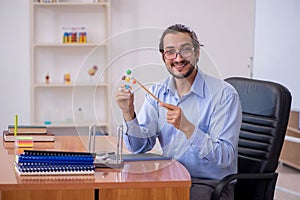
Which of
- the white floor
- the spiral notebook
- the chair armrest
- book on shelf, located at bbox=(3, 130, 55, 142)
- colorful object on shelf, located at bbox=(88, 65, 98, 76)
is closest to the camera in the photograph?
the spiral notebook

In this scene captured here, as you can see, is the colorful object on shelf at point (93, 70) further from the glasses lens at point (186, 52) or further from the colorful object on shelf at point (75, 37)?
the colorful object on shelf at point (75, 37)

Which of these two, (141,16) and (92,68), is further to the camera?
(141,16)

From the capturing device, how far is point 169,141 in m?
2.25

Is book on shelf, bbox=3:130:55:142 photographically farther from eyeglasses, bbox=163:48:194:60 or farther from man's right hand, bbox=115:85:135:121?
eyeglasses, bbox=163:48:194:60

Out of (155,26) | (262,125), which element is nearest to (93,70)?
(262,125)

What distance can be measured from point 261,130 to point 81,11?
3.11 m

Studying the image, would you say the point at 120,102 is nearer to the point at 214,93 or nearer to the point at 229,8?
→ the point at 214,93

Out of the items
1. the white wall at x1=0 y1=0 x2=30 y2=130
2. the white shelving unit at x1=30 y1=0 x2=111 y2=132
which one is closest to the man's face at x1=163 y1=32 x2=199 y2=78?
the white shelving unit at x1=30 y1=0 x2=111 y2=132

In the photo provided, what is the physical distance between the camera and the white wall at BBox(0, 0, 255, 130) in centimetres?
517

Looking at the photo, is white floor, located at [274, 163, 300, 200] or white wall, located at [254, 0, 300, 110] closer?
white floor, located at [274, 163, 300, 200]

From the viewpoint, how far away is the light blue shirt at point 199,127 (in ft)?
6.99

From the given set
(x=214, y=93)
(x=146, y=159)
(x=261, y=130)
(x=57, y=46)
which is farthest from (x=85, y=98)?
(x=57, y=46)

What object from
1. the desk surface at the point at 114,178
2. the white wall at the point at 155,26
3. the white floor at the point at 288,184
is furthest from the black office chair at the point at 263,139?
the white wall at the point at 155,26

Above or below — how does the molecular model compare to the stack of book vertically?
above
